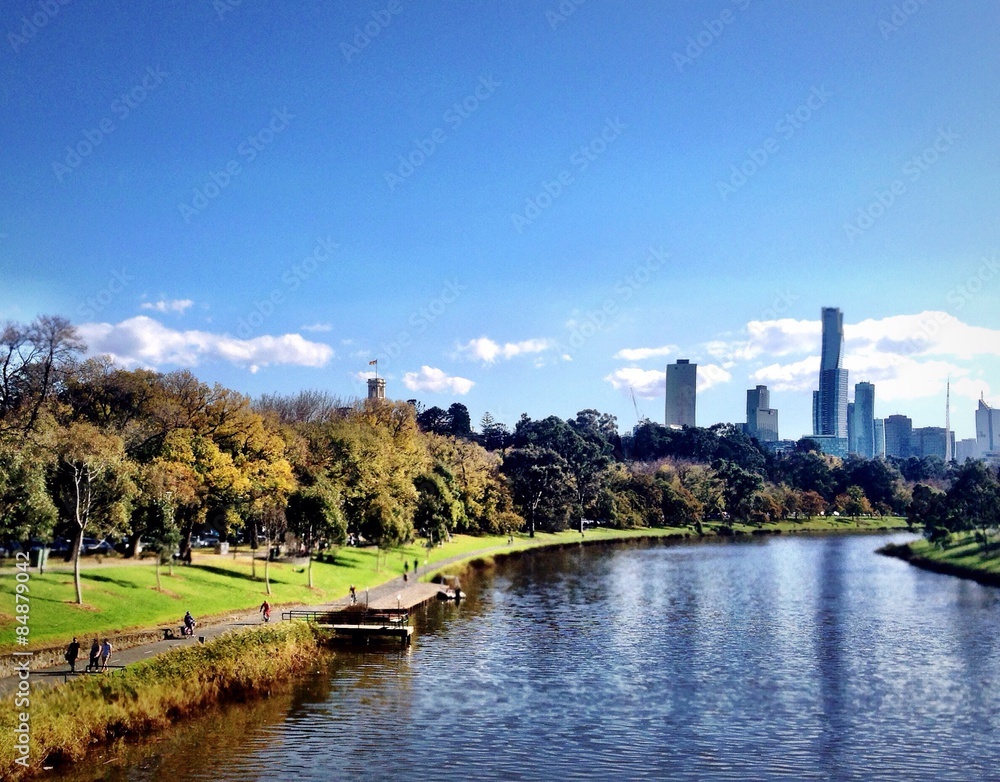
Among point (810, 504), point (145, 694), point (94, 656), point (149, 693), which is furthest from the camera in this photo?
point (810, 504)

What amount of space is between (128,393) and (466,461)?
5611cm

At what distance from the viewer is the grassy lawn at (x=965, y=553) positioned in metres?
87.4

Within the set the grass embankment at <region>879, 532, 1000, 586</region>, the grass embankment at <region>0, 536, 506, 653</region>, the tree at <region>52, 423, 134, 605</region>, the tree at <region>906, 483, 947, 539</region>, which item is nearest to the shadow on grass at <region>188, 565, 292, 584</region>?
the grass embankment at <region>0, 536, 506, 653</region>

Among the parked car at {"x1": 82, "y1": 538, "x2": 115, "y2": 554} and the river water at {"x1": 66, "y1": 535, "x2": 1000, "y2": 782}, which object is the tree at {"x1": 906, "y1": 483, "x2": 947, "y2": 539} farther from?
the parked car at {"x1": 82, "y1": 538, "x2": 115, "y2": 554}

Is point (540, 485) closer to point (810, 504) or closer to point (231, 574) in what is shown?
point (810, 504)

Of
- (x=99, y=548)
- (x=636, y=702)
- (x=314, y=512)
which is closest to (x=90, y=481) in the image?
(x=314, y=512)

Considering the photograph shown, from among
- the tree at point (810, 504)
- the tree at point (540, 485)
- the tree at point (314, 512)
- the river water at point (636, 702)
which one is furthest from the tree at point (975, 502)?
the tree at point (810, 504)

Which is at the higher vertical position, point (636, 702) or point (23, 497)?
point (23, 497)

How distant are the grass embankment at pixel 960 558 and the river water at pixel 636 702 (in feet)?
54.5

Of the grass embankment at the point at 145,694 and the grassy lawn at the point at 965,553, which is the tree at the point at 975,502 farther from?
the grass embankment at the point at 145,694

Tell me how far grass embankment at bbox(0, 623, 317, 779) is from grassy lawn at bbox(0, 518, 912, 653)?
21.2ft

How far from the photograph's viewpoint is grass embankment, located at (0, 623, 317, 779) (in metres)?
28.6

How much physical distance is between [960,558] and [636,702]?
6978cm

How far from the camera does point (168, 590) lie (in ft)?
170
